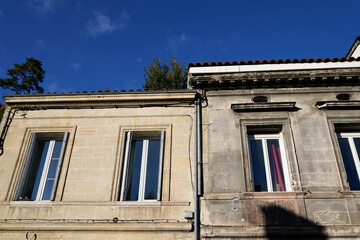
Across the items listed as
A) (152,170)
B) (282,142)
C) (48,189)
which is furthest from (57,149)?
(282,142)

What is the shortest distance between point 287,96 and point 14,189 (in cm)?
772

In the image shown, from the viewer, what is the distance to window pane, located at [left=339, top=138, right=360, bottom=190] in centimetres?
643

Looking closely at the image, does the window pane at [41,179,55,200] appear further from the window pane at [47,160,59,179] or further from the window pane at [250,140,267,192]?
the window pane at [250,140,267,192]

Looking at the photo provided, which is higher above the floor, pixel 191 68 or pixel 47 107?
pixel 191 68

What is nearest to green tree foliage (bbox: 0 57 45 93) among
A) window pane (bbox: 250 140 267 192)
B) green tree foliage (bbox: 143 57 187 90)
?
green tree foliage (bbox: 143 57 187 90)

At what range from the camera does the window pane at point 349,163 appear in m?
6.43

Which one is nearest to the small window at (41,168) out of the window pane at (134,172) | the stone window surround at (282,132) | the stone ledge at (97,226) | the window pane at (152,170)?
the stone ledge at (97,226)

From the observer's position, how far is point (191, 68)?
27.3 ft

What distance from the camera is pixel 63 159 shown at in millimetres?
7098

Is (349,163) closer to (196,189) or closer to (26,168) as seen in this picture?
(196,189)

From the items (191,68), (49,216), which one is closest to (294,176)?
(191,68)

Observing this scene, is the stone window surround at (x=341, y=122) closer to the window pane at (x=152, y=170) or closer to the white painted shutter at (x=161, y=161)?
the white painted shutter at (x=161, y=161)

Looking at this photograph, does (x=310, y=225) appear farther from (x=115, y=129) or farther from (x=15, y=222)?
(x=15, y=222)

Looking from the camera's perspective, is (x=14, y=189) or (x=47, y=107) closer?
(x=14, y=189)
